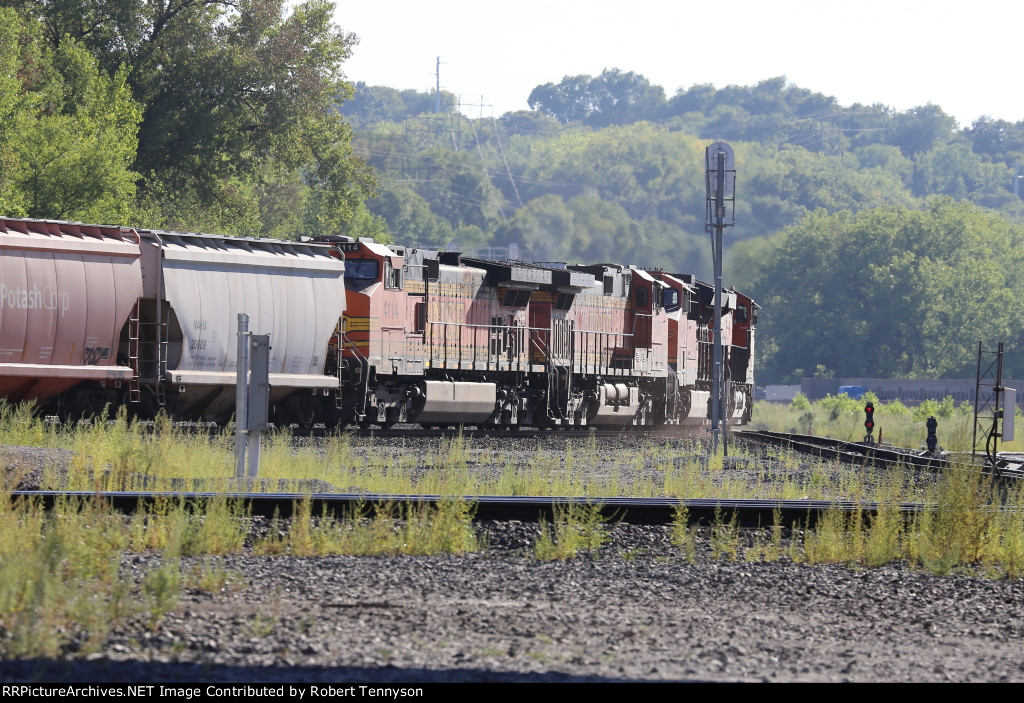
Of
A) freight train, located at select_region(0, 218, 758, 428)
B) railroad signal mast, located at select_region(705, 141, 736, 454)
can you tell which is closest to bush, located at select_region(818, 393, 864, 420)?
freight train, located at select_region(0, 218, 758, 428)

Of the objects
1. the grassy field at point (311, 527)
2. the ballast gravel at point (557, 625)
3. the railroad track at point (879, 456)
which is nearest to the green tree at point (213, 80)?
the railroad track at point (879, 456)

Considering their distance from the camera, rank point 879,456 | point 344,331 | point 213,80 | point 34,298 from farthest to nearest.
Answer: point 213,80, point 344,331, point 879,456, point 34,298

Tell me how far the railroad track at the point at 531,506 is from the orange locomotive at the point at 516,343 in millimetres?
13443

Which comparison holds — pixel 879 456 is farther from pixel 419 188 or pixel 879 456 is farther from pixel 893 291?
pixel 419 188

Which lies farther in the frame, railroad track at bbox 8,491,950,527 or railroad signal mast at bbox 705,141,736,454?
railroad signal mast at bbox 705,141,736,454

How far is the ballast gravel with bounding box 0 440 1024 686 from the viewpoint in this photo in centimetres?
641

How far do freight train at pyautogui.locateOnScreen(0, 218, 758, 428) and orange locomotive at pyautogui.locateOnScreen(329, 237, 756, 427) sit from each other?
45 mm

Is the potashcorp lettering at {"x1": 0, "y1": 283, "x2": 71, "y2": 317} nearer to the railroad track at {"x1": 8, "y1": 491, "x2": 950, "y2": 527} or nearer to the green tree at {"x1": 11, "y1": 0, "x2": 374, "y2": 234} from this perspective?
the railroad track at {"x1": 8, "y1": 491, "x2": 950, "y2": 527}

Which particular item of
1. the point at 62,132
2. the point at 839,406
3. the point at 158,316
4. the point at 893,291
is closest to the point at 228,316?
the point at 158,316

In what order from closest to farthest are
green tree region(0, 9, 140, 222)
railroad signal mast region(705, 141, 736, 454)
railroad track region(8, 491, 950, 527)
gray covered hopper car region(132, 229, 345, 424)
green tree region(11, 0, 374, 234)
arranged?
1. railroad track region(8, 491, 950, 527)
2. gray covered hopper car region(132, 229, 345, 424)
3. railroad signal mast region(705, 141, 736, 454)
4. green tree region(0, 9, 140, 222)
5. green tree region(11, 0, 374, 234)

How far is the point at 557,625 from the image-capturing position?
760cm

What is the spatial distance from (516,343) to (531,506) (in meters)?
17.6
